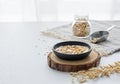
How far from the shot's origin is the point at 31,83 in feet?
3.18

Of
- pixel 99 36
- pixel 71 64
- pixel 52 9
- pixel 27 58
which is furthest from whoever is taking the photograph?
pixel 52 9

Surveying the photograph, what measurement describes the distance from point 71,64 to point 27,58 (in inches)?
8.5

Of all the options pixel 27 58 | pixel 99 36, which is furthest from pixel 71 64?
pixel 99 36

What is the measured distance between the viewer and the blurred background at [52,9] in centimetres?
194

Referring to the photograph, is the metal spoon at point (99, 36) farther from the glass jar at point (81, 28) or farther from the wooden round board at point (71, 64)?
the wooden round board at point (71, 64)

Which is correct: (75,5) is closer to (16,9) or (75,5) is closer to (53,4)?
(53,4)

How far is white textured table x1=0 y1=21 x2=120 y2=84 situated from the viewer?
99cm

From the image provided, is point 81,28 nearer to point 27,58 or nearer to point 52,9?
point 27,58

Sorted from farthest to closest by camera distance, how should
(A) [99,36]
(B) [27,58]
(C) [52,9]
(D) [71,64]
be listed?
(C) [52,9], (A) [99,36], (B) [27,58], (D) [71,64]

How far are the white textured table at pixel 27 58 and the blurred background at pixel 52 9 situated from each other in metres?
0.37

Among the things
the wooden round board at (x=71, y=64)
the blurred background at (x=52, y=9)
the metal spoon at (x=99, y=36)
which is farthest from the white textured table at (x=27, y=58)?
the blurred background at (x=52, y=9)

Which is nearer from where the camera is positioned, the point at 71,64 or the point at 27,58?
the point at 71,64

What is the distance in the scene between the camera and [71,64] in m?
1.03

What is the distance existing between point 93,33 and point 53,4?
66 centimetres
